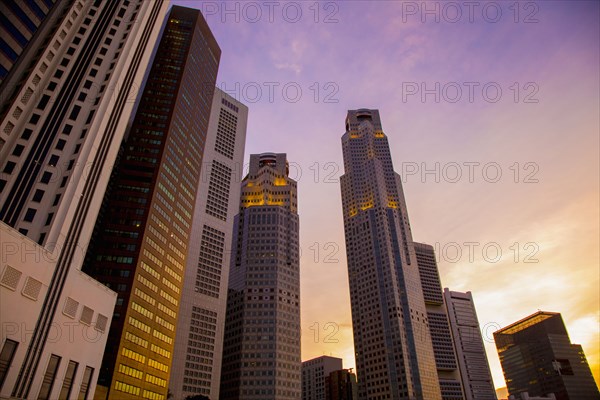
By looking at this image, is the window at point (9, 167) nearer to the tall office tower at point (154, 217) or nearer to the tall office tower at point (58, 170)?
the tall office tower at point (58, 170)

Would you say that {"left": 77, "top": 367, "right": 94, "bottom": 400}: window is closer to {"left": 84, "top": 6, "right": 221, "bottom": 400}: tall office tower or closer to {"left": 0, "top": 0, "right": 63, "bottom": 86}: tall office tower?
{"left": 84, "top": 6, "right": 221, "bottom": 400}: tall office tower

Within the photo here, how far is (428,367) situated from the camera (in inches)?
7224

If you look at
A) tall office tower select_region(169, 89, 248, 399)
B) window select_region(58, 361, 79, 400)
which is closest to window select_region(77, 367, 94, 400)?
window select_region(58, 361, 79, 400)

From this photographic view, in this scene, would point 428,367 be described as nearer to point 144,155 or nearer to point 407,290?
point 407,290

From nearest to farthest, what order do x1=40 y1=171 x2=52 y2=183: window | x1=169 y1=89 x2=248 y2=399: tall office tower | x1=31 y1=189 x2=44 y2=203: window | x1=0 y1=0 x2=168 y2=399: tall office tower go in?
x1=0 y1=0 x2=168 y2=399: tall office tower
x1=31 y1=189 x2=44 y2=203: window
x1=40 y1=171 x2=52 y2=183: window
x1=169 y1=89 x2=248 y2=399: tall office tower

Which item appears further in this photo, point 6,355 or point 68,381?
point 68,381

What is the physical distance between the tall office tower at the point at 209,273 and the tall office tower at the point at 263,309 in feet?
44.3

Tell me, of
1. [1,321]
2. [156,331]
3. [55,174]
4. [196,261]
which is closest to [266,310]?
[196,261]

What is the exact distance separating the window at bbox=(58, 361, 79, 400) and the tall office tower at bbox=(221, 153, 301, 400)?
102928 millimetres

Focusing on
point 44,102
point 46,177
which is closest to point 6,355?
point 46,177

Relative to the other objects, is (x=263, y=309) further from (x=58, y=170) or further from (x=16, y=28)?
(x=16, y=28)

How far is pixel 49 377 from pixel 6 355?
7.81 m

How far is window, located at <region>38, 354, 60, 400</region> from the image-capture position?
172 feet

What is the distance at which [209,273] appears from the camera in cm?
15738
